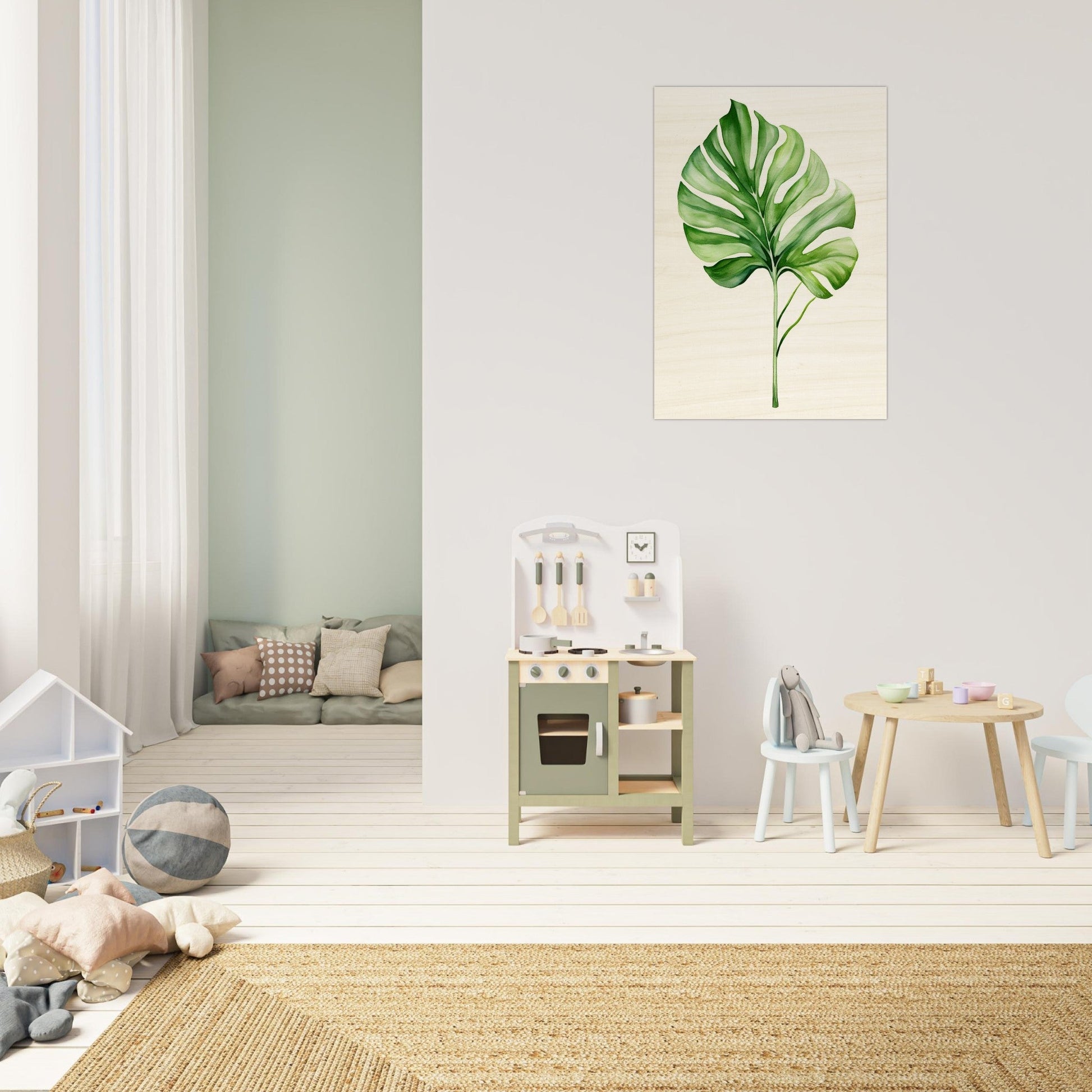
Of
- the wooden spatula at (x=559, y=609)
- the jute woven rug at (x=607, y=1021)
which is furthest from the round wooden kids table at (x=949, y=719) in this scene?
the wooden spatula at (x=559, y=609)

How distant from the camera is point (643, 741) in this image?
3586 mm

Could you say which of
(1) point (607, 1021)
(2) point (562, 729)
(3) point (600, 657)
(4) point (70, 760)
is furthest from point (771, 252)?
(4) point (70, 760)

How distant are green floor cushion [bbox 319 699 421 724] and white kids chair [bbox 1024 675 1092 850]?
2.86 m

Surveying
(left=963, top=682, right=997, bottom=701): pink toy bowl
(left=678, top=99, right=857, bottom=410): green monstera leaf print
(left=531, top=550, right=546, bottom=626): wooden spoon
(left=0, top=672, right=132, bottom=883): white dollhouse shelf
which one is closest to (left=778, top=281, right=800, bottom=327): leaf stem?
(left=678, top=99, right=857, bottom=410): green monstera leaf print

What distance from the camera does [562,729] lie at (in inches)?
126

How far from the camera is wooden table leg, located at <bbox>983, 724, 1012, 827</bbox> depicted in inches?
132

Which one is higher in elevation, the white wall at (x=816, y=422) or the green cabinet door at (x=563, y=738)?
the white wall at (x=816, y=422)

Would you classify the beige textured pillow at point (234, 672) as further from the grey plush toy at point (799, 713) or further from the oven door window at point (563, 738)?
the grey plush toy at point (799, 713)

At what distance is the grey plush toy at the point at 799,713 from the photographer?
10.4 ft

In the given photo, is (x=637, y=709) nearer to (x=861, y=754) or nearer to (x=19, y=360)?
(x=861, y=754)

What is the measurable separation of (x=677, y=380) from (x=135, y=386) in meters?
2.52

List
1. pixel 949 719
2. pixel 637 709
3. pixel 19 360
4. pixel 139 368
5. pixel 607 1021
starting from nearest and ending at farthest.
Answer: pixel 607 1021 → pixel 949 719 → pixel 19 360 → pixel 637 709 → pixel 139 368

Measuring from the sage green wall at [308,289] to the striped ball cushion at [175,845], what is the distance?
3.03 metres

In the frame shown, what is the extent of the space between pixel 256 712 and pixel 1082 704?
3.69 metres
